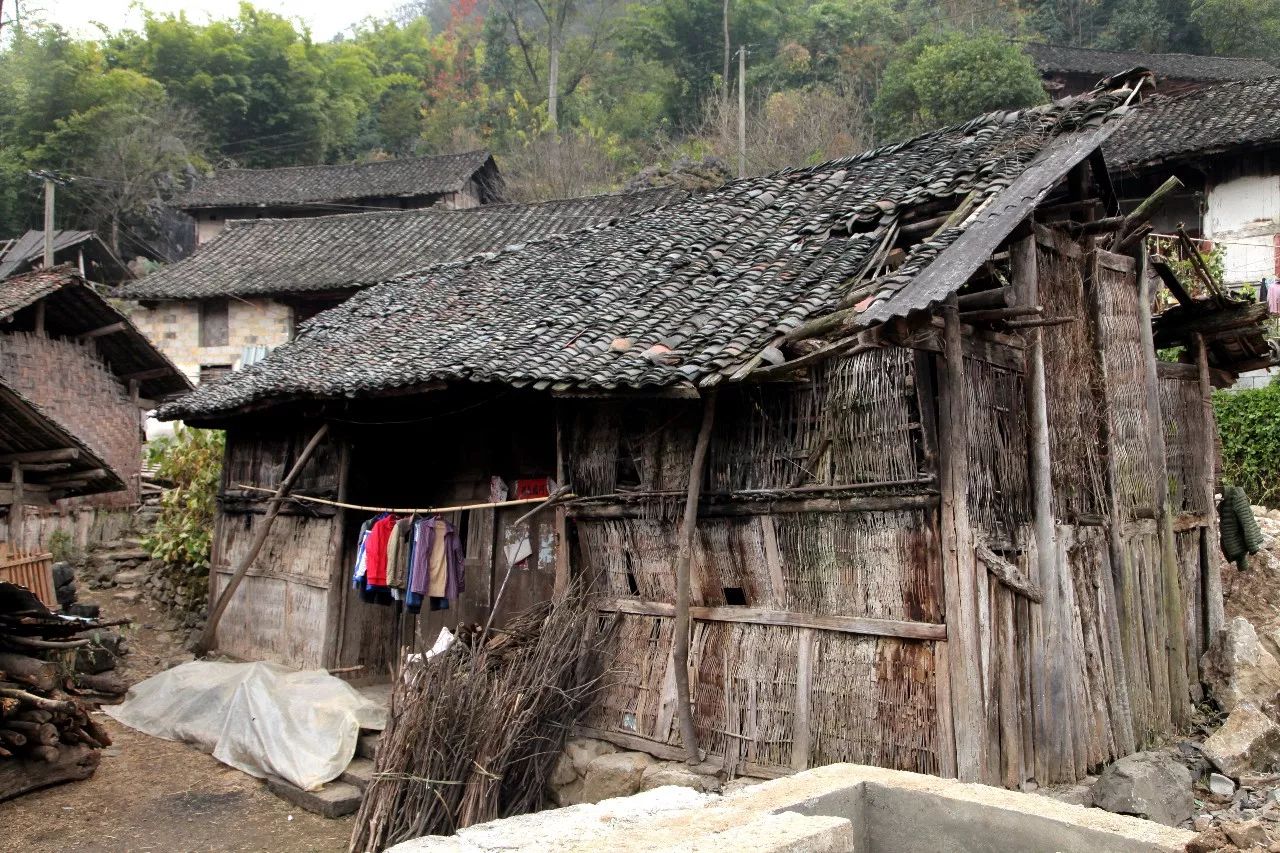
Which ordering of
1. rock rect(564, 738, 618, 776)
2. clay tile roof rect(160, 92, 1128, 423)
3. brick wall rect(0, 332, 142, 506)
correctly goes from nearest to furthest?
clay tile roof rect(160, 92, 1128, 423)
rock rect(564, 738, 618, 776)
brick wall rect(0, 332, 142, 506)

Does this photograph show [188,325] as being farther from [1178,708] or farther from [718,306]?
[1178,708]

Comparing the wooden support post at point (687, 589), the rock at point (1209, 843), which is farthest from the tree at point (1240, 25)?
the rock at point (1209, 843)

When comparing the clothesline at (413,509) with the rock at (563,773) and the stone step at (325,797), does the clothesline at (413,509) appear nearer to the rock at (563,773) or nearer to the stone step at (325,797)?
the rock at (563,773)

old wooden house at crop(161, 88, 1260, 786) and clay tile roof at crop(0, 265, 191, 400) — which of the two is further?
clay tile roof at crop(0, 265, 191, 400)

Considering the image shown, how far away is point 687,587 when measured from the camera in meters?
7.78

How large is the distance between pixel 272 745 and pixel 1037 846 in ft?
25.7

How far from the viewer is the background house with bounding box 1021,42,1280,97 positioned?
80.5 ft

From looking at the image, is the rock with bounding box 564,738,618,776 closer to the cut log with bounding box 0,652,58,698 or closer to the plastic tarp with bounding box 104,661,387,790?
the plastic tarp with bounding box 104,661,387,790

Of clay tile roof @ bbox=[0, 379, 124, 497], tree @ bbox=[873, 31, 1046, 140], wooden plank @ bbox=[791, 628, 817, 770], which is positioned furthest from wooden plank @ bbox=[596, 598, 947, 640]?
tree @ bbox=[873, 31, 1046, 140]

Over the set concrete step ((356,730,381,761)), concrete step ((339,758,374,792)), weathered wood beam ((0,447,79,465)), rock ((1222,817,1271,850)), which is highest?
weathered wood beam ((0,447,79,465))

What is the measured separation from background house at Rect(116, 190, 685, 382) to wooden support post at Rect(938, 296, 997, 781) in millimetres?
15702

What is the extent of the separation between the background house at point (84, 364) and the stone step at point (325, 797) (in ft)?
Answer: 30.6

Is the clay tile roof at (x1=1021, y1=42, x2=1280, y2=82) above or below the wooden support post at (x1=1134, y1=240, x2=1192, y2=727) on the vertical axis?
above

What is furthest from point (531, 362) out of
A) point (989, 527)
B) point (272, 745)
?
point (272, 745)
